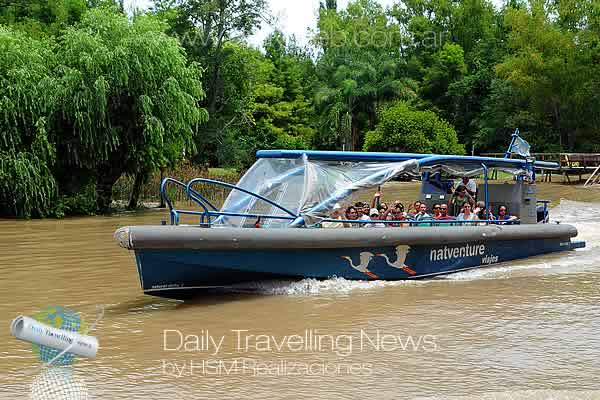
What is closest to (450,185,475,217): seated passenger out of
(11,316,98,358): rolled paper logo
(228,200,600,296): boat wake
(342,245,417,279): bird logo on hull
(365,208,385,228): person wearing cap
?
(228,200,600,296): boat wake

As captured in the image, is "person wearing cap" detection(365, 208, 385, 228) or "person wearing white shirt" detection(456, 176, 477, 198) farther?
"person wearing white shirt" detection(456, 176, 477, 198)

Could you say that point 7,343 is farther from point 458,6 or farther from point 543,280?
point 458,6

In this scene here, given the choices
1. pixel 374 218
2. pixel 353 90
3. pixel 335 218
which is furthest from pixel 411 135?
pixel 335 218

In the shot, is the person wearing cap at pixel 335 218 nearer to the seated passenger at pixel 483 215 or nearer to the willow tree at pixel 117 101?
the seated passenger at pixel 483 215

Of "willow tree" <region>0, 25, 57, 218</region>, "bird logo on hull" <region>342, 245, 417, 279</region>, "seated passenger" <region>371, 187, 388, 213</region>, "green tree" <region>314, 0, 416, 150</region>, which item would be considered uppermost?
"green tree" <region>314, 0, 416, 150</region>

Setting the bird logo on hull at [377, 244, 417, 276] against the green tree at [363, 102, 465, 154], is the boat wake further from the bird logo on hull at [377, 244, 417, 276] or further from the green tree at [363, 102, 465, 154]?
the green tree at [363, 102, 465, 154]

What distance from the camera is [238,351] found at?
8.05 meters

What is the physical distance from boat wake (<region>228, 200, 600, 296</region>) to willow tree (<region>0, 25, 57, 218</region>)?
13949 mm

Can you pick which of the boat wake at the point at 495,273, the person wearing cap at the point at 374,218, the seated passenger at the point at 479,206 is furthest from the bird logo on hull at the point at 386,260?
the seated passenger at the point at 479,206

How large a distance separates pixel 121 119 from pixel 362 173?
581 inches

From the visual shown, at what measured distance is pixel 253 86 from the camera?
45906 mm

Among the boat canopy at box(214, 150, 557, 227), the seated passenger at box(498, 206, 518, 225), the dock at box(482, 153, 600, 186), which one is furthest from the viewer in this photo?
the dock at box(482, 153, 600, 186)

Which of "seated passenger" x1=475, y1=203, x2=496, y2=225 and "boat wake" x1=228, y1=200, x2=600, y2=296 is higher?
"seated passenger" x1=475, y1=203, x2=496, y2=225

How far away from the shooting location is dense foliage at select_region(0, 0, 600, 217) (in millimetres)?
23281
